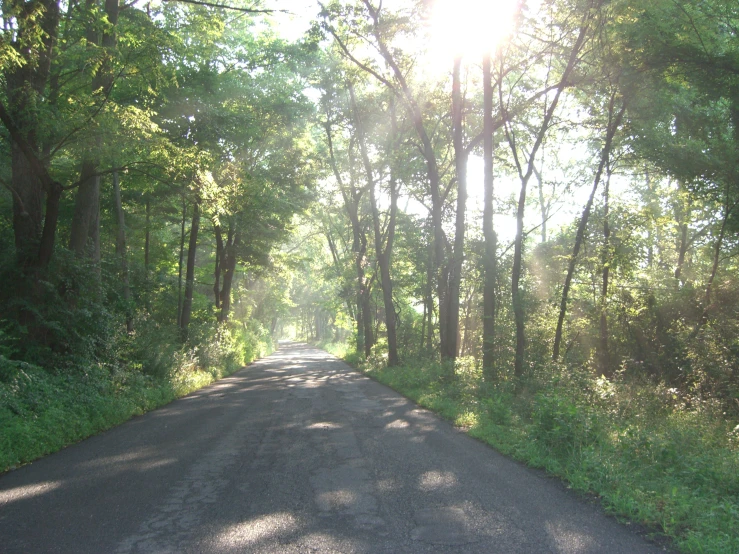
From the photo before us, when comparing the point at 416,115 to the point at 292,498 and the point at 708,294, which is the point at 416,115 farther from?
the point at 292,498

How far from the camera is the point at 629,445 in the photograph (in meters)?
6.23

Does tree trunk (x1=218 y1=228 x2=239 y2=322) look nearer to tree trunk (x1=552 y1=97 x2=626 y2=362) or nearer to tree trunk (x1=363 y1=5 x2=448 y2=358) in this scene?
tree trunk (x1=363 y1=5 x2=448 y2=358)

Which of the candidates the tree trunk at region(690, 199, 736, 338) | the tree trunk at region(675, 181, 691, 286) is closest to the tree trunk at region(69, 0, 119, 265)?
the tree trunk at region(690, 199, 736, 338)

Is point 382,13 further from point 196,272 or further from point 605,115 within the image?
point 196,272

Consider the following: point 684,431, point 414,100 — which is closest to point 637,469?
point 684,431

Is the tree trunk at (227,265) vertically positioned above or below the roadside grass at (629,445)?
above

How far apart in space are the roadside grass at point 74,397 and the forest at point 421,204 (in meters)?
0.05

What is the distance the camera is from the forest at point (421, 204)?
7.52 m

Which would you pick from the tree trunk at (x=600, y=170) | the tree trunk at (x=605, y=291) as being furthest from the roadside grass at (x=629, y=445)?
the tree trunk at (x=605, y=291)

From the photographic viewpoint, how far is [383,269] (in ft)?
74.1

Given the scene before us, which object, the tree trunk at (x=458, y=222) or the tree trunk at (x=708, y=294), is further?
the tree trunk at (x=458, y=222)

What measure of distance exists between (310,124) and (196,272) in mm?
10171

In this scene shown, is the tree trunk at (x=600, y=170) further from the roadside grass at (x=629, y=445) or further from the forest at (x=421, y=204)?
the roadside grass at (x=629, y=445)

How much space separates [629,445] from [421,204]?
2006 centimetres
